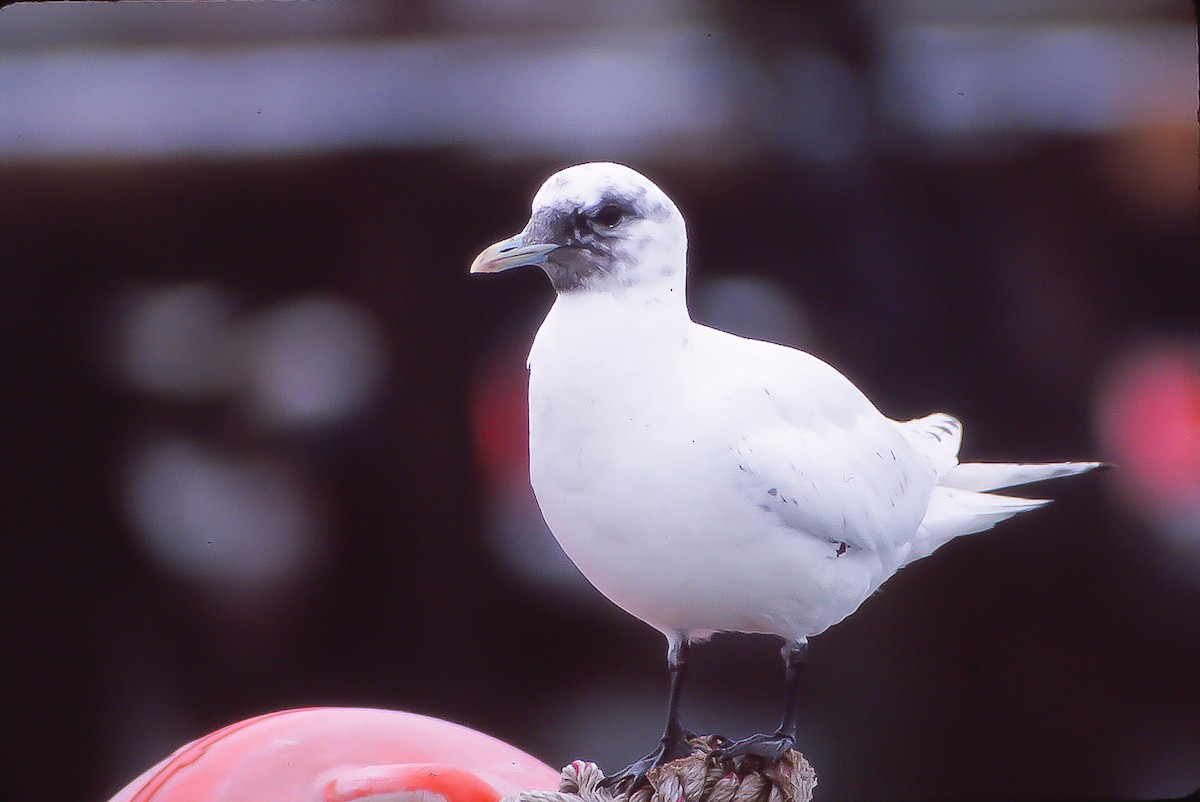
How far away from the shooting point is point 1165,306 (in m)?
1.47

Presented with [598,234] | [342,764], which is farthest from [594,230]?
[342,764]

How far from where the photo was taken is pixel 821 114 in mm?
1447

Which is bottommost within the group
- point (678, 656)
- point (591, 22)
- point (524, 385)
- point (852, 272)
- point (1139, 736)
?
point (1139, 736)

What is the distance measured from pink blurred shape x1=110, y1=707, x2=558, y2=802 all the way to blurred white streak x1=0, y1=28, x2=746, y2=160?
0.71m

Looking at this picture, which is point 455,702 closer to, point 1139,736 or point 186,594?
point 186,594

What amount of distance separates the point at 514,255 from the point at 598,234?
0.07 meters

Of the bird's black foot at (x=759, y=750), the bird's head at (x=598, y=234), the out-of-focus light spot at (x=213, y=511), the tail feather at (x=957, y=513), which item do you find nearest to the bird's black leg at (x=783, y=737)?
the bird's black foot at (x=759, y=750)

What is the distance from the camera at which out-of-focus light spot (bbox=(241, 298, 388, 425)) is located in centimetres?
153

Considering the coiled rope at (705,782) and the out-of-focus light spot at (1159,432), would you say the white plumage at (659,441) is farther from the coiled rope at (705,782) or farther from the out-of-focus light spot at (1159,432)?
the out-of-focus light spot at (1159,432)

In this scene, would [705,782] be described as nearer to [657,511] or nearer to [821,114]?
[657,511]

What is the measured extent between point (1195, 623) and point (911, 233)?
0.61 m

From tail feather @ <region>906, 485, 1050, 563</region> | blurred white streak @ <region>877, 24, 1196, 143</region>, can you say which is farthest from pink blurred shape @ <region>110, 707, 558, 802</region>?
blurred white streak @ <region>877, 24, 1196, 143</region>

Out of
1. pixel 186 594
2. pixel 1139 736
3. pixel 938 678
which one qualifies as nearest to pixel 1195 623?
pixel 1139 736

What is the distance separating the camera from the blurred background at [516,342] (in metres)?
1.44
